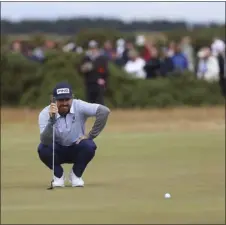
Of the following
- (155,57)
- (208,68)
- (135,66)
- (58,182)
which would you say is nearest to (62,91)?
(58,182)

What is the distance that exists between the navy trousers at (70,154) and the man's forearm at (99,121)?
57 millimetres

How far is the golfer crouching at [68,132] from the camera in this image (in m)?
7.48

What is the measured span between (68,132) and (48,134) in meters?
0.12

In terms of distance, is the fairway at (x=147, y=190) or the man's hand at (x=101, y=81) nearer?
the man's hand at (x=101, y=81)

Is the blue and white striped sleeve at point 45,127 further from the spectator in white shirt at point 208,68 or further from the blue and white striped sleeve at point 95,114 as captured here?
the spectator in white shirt at point 208,68

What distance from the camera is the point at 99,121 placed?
759 cm

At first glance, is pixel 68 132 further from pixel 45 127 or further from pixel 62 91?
pixel 62 91

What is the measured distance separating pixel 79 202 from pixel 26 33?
77.9 m

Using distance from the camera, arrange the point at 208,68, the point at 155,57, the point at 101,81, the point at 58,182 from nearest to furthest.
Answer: the point at 58,182 < the point at 101,81 < the point at 155,57 < the point at 208,68

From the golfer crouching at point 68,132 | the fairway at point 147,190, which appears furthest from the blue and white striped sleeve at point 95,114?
the fairway at point 147,190

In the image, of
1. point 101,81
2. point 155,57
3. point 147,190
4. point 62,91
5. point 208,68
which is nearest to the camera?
point 62,91

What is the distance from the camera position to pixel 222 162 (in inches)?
3123

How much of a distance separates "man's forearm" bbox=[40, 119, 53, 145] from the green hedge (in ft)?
3.43

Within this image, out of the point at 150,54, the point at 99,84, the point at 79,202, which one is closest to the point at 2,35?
the point at 99,84
